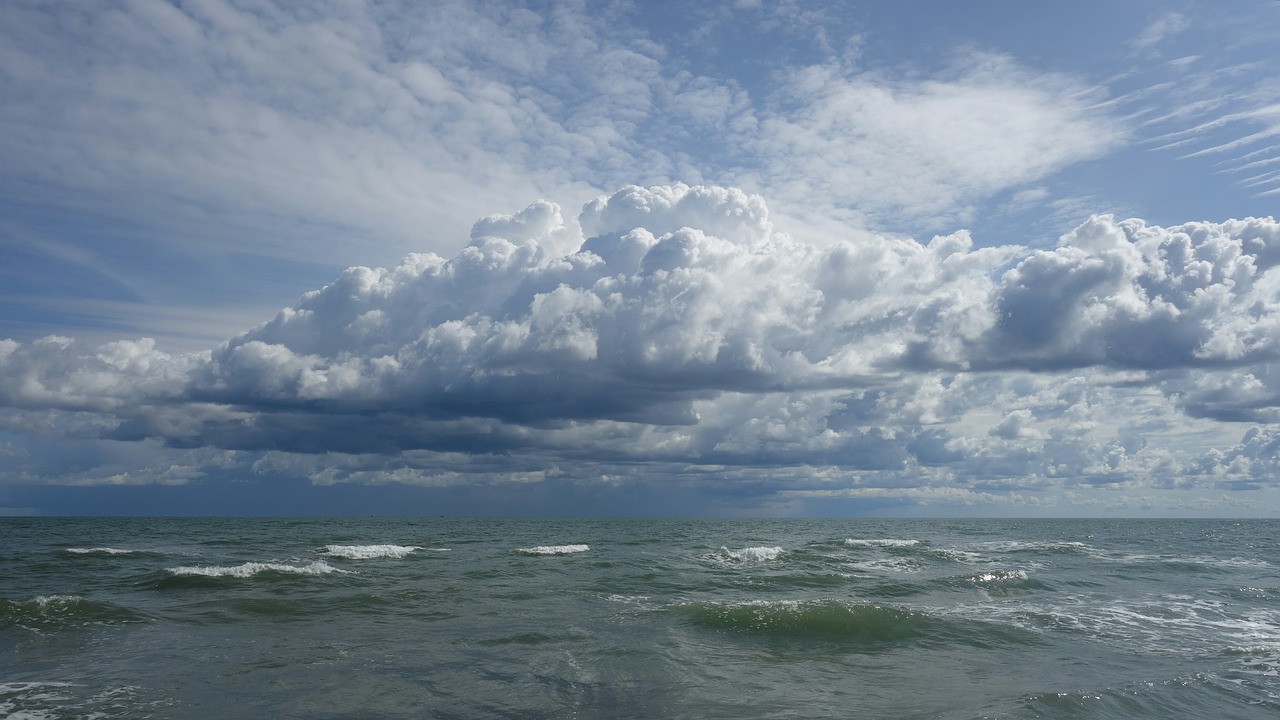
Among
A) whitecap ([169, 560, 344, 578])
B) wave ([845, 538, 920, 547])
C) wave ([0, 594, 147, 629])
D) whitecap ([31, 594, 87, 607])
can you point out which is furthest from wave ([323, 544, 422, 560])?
wave ([845, 538, 920, 547])

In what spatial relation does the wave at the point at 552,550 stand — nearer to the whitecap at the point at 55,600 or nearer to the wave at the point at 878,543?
the wave at the point at 878,543

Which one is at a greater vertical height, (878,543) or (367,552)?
(367,552)

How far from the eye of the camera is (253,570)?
114ft

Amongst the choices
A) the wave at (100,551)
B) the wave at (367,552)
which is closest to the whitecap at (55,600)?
the wave at (367,552)

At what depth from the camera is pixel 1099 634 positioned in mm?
22266

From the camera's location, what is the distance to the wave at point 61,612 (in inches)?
859

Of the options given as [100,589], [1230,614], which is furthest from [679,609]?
[100,589]

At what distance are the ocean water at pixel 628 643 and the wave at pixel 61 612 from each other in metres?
0.13

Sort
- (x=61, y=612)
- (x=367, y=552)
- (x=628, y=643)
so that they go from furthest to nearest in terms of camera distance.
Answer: (x=367, y=552), (x=61, y=612), (x=628, y=643)

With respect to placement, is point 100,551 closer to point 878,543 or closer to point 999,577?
point 999,577

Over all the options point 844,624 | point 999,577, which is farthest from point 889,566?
point 844,624

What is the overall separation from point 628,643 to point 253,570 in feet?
77.4

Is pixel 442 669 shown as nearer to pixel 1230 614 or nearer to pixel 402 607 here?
pixel 402 607

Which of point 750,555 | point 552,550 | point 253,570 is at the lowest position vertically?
point 552,550
